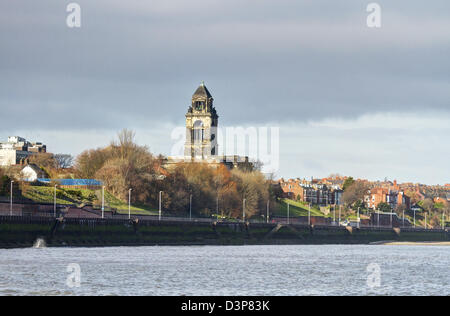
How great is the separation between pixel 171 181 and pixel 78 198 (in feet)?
73.2

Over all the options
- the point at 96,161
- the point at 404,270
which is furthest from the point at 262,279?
the point at 96,161

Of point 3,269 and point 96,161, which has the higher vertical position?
point 96,161

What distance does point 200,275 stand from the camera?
65812 millimetres

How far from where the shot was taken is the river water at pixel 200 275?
55.1 metres

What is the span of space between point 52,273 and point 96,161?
343ft

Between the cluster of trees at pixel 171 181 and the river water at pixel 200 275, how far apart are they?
6360cm

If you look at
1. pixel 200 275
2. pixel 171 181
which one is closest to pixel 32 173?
pixel 171 181

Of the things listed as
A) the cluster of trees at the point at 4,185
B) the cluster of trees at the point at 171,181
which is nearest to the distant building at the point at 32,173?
the cluster of trees at the point at 171,181

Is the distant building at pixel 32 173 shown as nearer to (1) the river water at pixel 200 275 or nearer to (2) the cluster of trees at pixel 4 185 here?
(2) the cluster of trees at pixel 4 185

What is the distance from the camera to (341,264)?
84062mm

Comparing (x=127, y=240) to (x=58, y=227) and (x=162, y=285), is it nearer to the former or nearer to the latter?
(x=58, y=227)

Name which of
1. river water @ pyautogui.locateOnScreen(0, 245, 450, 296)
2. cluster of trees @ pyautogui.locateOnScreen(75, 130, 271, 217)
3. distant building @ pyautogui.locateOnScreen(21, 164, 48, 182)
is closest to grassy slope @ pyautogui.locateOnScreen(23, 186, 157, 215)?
cluster of trees @ pyautogui.locateOnScreen(75, 130, 271, 217)

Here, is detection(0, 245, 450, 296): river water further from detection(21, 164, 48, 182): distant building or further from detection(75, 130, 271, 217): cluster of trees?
detection(21, 164, 48, 182): distant building
